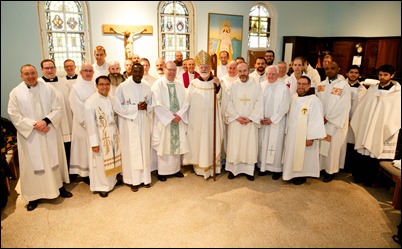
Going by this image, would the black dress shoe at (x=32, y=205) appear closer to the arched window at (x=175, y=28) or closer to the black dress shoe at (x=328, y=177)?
the black dress shoe at (x=328, y=177)

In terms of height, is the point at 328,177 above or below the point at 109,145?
below

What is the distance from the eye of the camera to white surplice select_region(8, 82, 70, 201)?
3.80 m

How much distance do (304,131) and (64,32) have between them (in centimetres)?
625

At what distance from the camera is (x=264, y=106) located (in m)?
4.96

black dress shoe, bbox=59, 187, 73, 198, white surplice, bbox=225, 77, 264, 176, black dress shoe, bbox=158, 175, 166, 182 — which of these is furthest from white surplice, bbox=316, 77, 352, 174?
black dress shoe, bbox=59, 187, 73, 198

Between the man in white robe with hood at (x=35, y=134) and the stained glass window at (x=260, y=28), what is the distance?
742 cm

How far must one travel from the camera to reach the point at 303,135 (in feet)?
15.2

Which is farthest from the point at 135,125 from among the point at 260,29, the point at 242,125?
the point at 260,29

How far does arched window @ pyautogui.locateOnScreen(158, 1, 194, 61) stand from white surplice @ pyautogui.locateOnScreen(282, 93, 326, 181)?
4.89 metres

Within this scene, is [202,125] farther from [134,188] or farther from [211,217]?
[211,217]

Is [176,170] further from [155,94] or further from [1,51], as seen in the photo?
[1,51]

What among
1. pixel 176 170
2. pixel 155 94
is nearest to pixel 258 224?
pixel 176 170

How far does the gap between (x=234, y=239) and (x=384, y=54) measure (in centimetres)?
813

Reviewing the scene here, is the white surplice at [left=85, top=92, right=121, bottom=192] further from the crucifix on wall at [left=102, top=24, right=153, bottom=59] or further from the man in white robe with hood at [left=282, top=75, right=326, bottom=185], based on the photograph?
the crucifix on wall at [left=102, top=24, right=153, bottom=59]
